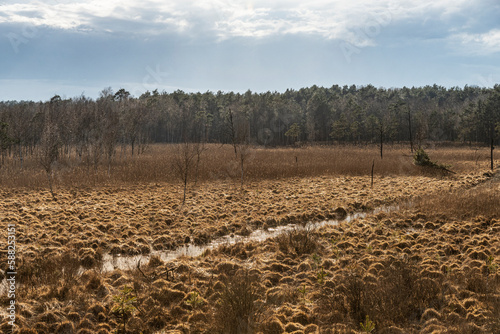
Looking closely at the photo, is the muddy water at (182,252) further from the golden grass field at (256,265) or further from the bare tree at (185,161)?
the bare tree at (185,161)

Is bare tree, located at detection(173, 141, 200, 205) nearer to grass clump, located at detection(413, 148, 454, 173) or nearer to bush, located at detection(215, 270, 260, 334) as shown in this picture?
bush, located at detection(215, 270, 260, 334)

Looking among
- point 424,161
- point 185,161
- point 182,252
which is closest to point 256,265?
point 182,252

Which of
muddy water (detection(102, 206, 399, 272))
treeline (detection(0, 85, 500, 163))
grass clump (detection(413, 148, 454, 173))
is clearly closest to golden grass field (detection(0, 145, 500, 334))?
muddy water (detection(102, 206, 399, 272))

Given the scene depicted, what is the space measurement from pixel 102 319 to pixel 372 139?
69.9m

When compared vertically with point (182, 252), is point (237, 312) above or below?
above

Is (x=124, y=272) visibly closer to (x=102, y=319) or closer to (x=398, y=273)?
(x=102, y=319)

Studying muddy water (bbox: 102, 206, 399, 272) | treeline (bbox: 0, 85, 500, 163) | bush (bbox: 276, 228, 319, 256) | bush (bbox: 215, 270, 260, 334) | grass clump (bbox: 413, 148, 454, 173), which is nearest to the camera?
bush (bbox: 215, 270, 260, 334)

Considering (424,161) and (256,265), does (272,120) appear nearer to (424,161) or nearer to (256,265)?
(424,161)

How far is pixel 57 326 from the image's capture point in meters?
5.22

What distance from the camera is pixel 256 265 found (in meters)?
8.09

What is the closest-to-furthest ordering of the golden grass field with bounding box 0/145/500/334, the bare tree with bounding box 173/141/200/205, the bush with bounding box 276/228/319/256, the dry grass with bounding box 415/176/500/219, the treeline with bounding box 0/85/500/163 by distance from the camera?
the golden grass field with bounding box 0/145/500/334 < the bush with bounding box 276/228/319/256 < the dry grass with bounding box 415/176/500/219 < the bare tree with bounding box 173/141/200/205 < the treeline with bounding box 0/85/500/163

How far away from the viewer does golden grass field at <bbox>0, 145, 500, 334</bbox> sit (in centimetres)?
539

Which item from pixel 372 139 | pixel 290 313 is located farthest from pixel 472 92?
pixel 290 313

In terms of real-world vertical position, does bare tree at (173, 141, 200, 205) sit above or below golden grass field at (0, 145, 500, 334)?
above
